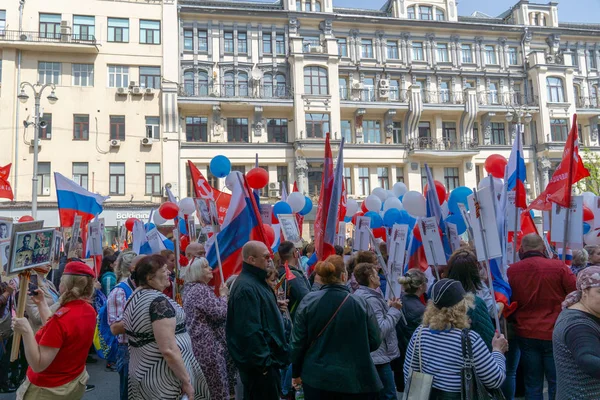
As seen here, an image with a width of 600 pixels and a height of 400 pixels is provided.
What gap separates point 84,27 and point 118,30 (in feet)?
6.50

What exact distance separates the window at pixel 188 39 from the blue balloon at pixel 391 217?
24.4 metres

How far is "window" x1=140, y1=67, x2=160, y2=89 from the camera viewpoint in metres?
30.5

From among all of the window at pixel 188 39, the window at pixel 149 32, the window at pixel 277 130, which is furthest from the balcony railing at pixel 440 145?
the window at pixel 149 32

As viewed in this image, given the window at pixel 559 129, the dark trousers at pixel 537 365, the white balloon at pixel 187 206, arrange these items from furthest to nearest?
1. the window at pixel 559 129
2. the white balloon at pixel 187 206
3. the dark trousers at pixel 537 365

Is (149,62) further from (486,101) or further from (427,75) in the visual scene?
(486,101)

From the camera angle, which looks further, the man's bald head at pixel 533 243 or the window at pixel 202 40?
the window at pixel 202 40

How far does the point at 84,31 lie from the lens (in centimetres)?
2995

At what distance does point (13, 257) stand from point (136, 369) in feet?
4.07

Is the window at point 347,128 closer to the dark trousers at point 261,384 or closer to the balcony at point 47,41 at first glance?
the balcony at point 47,41

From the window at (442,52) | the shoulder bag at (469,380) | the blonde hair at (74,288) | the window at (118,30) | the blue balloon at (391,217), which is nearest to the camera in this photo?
the shoulder bag at (469,380)

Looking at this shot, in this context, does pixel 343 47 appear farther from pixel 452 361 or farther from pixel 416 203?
pixel 452 361

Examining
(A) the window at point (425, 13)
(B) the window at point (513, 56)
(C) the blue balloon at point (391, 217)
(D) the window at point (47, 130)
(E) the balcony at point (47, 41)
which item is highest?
(A) the window at point (425, 13)

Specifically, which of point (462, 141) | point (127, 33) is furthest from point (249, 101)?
point (462, 141)

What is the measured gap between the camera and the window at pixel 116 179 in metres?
29.3
